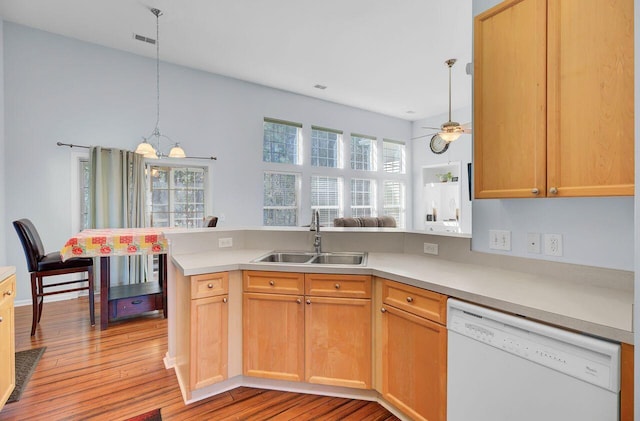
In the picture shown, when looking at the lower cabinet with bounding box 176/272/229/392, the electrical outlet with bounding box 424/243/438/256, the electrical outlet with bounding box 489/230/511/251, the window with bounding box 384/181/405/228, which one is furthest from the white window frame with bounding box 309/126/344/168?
the electrical outlet with bounding box 489/230/511/251

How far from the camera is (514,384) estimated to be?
49.8 inches

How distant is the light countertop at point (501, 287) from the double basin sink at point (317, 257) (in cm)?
12

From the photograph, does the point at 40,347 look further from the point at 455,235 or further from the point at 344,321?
the point at 455,235

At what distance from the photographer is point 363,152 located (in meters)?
7.48

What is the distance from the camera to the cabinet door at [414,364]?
1.58 meters

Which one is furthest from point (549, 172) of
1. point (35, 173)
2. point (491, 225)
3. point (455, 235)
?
point (35, 173)

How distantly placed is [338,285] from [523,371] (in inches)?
40.0

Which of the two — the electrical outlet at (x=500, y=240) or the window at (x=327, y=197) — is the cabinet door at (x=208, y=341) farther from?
the window at (x=327, y=197)

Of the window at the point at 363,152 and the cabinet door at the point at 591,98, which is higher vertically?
the window at the point at 363,152

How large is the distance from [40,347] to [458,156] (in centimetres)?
747

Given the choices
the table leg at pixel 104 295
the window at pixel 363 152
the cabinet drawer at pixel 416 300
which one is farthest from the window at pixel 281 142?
the cabinet drawer at pixel 416 300

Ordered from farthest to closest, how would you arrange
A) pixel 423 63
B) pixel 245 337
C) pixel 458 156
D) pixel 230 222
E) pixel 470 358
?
pixel 458 156 → pixel 230 222 → pixel 423 63 → pixel 245 337 → pixel 470 358

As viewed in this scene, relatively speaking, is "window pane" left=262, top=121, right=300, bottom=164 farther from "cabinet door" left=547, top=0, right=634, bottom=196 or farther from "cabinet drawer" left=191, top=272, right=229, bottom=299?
"cabinet door" left=547, top=0, right=634, bottom=196

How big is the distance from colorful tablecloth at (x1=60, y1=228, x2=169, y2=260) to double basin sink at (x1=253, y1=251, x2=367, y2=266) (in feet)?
3.74
